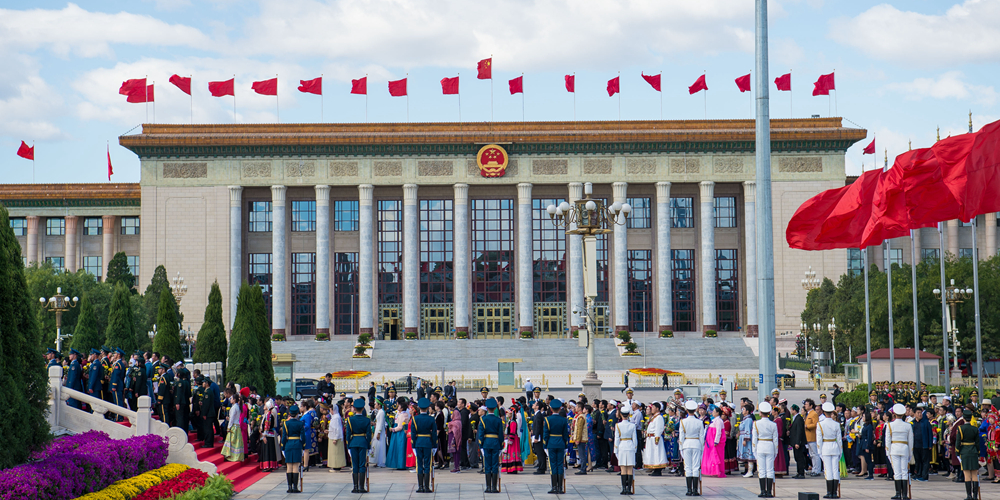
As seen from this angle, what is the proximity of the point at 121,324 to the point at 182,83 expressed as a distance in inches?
1095

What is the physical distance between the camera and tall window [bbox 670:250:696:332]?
64438 millimetres

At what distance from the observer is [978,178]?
12.2 metres

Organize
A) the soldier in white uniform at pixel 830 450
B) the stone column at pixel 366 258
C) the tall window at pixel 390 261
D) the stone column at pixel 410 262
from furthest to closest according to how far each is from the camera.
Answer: the tall window at pixel 390 261 → the stone column at pixel 410 262 → the stone column at pixel 366 258 → the soldier in white uniform at pixel 830 450

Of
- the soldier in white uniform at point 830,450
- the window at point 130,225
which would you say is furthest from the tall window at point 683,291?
the soldier in white uniform at point 830,450

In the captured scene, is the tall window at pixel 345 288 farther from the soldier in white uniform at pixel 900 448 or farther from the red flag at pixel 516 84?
the soldier in white uniform at pixel 900 448

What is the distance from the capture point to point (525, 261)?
62344 millimetres

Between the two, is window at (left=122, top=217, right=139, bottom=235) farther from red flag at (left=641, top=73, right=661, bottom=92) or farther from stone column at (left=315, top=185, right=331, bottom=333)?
red flag at (left=641, top=73, right=661, bottom=92)

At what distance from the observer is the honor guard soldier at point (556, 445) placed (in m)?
16.6

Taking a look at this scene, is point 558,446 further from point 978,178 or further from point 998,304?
point 998,304

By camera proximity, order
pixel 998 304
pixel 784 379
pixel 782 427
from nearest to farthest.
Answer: pixel 782 427 < pixel 784 379 < pixel 998 304

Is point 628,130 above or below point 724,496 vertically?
above

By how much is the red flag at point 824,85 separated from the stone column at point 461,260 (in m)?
22.3

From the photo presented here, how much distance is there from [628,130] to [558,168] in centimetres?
522

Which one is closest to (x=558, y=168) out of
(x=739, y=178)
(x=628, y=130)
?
(x=628, y=130)
